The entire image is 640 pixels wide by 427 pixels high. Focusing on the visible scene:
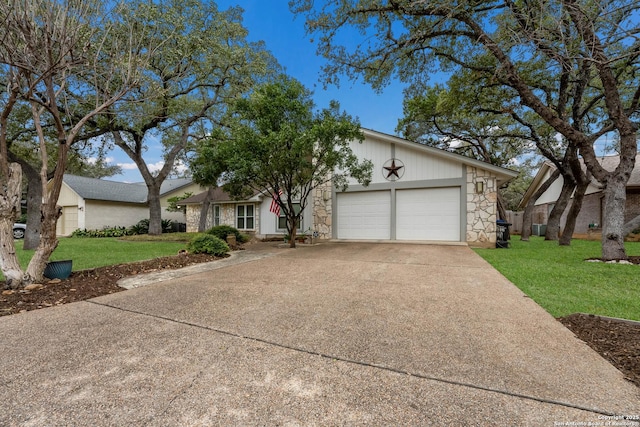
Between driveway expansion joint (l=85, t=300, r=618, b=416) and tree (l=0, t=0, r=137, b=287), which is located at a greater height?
tree (l=0, t=0, r=137, b=287)

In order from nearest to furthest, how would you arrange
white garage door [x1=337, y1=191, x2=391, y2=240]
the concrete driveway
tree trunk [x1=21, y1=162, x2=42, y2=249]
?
1. the concrete driveway
2. tree trunk [x1=21, y1=162, x2=42, y2=249]
3. white garage door [x1=337, y1=191, x2=391, y2=240]

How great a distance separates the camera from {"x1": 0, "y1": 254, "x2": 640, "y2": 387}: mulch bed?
2.31 meters

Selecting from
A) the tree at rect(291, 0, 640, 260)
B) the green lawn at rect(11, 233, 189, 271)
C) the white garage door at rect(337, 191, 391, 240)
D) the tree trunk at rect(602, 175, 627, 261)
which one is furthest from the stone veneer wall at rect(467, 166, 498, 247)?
the green lawn at rect(11, 233, 189, 271)

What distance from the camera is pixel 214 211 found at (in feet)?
56.5

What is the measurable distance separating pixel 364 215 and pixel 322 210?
1994 millimetres

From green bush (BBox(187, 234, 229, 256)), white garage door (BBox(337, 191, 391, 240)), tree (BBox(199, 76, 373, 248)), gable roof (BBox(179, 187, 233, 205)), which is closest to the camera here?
green bush (BBox(187, 234, 229, 256))

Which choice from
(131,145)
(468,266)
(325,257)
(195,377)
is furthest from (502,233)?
(131,145)

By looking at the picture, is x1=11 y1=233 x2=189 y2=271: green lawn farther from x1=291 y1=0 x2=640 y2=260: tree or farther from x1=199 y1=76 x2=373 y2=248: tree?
x1=291 y1=0 x2=640 y2=260: tree

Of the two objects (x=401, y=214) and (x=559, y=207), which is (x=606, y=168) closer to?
(x=559, y=207)

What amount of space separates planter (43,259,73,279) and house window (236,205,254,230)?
418 inches

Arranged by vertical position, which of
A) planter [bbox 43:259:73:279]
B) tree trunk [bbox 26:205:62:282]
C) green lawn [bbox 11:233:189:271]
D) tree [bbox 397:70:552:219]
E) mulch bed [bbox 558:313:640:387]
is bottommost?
green lawn [bbox 11:233:189:271]

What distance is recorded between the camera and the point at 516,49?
6.85 m

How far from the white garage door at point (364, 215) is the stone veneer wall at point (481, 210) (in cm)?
305

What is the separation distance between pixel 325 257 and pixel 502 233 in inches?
287
